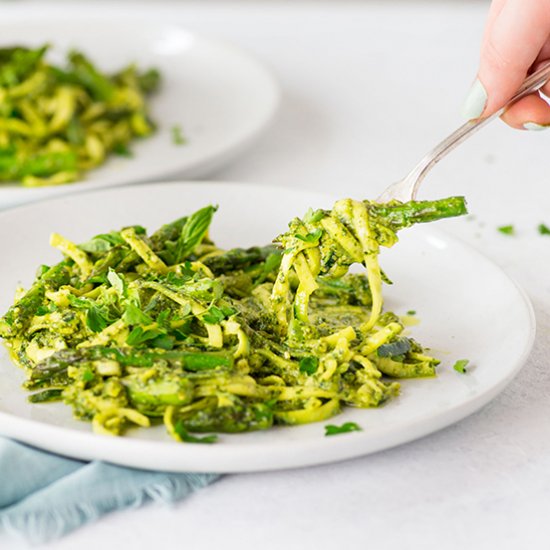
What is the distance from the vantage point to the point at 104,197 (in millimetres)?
4953

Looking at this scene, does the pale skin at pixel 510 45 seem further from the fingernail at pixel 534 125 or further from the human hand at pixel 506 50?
the fingernail at pixel 534 125

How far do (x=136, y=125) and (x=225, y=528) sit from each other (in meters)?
3.99

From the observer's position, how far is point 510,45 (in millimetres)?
3969

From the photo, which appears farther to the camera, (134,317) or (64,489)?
(134,317)

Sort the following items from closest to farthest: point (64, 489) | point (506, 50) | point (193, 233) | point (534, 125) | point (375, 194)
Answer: point (64, 489), point (506, 50), point (193, 233), point (534, 125), point (375, 194)

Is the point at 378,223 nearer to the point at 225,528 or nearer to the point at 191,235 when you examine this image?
the point at 191,235

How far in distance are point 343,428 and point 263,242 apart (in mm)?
1842

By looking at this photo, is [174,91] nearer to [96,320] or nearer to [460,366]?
[96,320]

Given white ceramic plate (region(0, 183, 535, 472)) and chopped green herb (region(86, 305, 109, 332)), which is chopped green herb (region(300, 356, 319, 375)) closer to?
white ceramic plate (region(0, 183, 535, 472))

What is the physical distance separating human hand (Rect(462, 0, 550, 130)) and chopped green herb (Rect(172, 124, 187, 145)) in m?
2.64

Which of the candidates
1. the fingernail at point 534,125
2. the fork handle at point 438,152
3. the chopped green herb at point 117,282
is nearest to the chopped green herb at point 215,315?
the chopped green herb at point 117,282

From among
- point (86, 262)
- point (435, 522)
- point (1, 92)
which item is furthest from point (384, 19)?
point (435, 522)

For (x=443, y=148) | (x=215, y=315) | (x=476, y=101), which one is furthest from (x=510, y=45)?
(x=215, y=315)

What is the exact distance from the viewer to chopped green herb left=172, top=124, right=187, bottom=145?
6.32 meters
